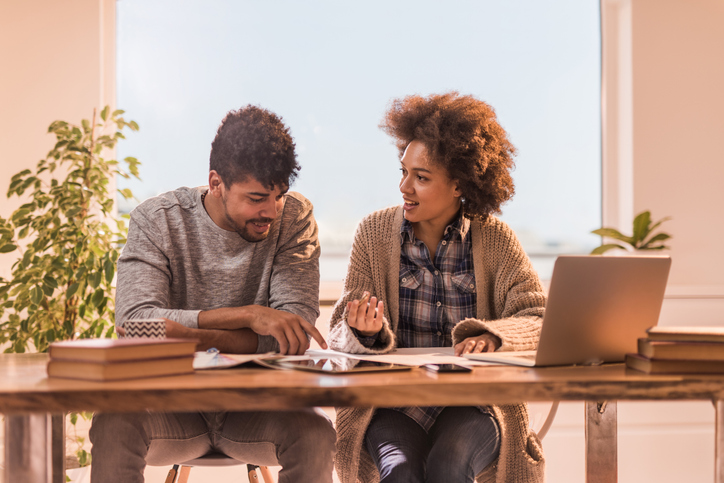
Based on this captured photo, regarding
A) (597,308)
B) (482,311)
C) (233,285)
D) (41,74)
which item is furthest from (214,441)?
(41,74)

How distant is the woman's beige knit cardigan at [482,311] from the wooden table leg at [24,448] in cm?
73

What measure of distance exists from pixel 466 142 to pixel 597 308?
34.3 inches

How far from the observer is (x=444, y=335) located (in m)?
1.80

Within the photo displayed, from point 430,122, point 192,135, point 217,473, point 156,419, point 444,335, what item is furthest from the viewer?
point 192,135

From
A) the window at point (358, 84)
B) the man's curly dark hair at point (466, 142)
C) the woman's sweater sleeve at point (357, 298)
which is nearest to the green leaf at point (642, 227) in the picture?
the window at point (358, 84)

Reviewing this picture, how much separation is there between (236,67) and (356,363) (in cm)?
230

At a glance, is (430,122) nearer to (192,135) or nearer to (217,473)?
(192,135)

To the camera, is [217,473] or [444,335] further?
[217,473]

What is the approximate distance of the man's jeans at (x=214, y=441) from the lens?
51.9 inches

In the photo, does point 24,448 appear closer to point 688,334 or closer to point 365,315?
point 365,315

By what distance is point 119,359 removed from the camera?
Answer: 37.7 inches

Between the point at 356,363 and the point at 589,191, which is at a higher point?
the point at 589,191

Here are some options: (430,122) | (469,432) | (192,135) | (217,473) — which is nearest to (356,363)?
(469,432)

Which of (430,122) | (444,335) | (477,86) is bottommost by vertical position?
(444,335)
